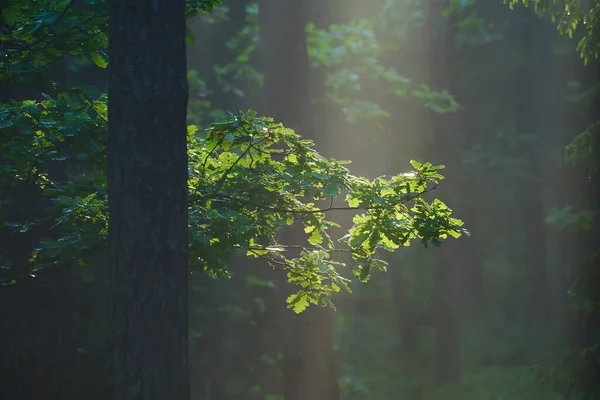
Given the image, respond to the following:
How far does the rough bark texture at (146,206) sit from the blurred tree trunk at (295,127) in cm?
479

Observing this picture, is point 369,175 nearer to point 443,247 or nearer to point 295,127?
point 443,247

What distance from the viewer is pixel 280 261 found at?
6785 millimetres

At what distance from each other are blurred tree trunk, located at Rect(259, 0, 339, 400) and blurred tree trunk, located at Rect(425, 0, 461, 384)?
7.42 meters

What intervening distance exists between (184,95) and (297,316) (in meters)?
5.61

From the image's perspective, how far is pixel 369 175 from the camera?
2427 centimetres

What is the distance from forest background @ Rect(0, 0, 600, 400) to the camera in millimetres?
9156

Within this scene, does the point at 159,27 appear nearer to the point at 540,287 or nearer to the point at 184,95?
the point at 184,95

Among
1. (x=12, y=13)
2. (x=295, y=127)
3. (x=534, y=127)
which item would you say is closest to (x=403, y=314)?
(x=534, y=127)

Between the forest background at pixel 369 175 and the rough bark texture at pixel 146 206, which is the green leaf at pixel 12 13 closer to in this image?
the forest background at pixel 369 175

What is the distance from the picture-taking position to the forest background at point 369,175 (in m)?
9.16

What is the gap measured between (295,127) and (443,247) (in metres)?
9.45

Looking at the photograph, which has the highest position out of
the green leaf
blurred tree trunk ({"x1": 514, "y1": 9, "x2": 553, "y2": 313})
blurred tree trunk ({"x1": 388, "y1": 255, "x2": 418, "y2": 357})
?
blurred tree trunk ({"x1": 514, "y1": 9, "x2": 553, "y2": 313})

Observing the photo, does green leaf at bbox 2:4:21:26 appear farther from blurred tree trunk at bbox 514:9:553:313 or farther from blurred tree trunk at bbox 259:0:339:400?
blurred tree trunk at bbox 514:9:553:313

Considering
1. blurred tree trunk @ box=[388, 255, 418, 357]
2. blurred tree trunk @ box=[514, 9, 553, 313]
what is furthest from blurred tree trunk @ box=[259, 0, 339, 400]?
blurred tree trunk @ box=[514, 9, 553, 313]
